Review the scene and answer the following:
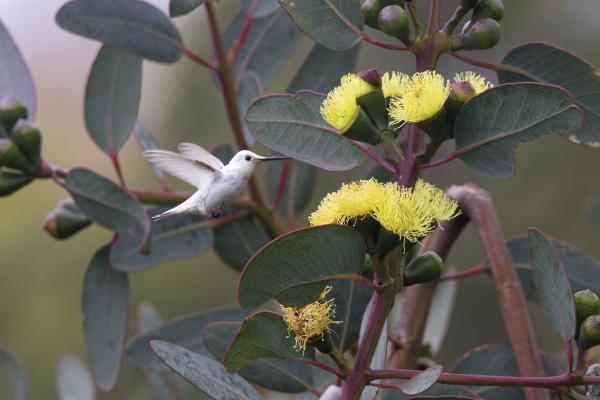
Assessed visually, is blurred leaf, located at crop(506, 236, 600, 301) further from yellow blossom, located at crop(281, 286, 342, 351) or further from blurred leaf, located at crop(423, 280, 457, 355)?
yellow blossom, located at crop(281, 286, 342, 351)

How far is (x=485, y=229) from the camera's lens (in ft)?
3.35

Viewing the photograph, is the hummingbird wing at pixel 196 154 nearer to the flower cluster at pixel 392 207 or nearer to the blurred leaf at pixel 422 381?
the flower cluster at pixel 392 207

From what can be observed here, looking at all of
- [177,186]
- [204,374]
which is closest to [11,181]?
Result: [204,374]

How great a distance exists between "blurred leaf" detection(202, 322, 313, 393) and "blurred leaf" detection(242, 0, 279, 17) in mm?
539

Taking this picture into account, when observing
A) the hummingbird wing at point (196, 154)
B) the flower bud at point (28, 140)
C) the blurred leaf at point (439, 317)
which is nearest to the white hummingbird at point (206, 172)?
the hummingbird wing at point (196, 154)

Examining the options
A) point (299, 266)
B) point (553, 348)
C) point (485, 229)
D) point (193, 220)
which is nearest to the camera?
point (299, 266)

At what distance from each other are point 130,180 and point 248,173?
3.18m

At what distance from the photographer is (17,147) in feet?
3.59

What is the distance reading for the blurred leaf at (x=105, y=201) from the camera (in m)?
1.10

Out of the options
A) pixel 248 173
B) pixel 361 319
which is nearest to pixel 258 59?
pixel 248 173

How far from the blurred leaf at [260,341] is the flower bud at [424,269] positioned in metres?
0.11

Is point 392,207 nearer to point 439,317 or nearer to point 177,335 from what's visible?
point 177,335

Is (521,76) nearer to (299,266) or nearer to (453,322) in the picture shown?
(299,266)

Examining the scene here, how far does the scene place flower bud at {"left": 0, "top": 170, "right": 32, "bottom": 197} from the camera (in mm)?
1117
